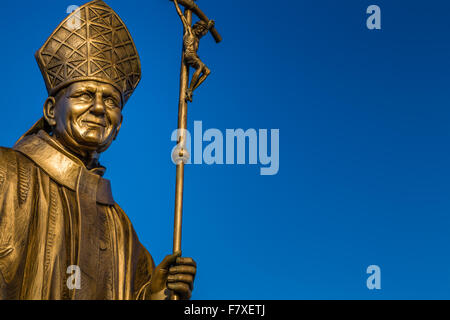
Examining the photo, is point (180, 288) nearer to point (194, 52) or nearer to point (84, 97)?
point (84, 97)

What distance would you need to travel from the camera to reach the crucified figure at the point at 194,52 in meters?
6.91

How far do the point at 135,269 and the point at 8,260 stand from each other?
3.90 feet

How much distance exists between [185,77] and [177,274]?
1601mm

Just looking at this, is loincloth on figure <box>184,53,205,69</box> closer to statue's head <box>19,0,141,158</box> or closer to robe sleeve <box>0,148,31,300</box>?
statue's head <box>19,0,141,158</box>

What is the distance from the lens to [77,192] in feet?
22.0

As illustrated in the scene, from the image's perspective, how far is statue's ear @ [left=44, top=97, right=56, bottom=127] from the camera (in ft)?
22.9

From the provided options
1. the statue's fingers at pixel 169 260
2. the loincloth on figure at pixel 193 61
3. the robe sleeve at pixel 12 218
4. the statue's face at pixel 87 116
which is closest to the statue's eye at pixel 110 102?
the statue's face at pixel 87 116

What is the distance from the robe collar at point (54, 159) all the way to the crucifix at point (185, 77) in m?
0.75

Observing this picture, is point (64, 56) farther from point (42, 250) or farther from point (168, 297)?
point (168, 297)

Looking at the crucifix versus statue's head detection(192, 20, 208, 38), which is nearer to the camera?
the crucifix

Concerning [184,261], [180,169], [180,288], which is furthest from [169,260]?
[180,169]

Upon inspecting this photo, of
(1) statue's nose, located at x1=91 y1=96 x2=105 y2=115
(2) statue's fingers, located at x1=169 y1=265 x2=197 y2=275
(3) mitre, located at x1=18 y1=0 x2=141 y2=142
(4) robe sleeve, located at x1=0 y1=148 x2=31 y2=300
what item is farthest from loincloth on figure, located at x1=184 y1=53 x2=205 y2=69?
(2) statue's fingers, located at x1=169 y1=265 x2=197 y2=275

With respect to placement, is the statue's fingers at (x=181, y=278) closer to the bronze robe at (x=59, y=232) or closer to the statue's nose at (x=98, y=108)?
the bronze robe at (x=59, y=232)

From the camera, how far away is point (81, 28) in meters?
7.23
